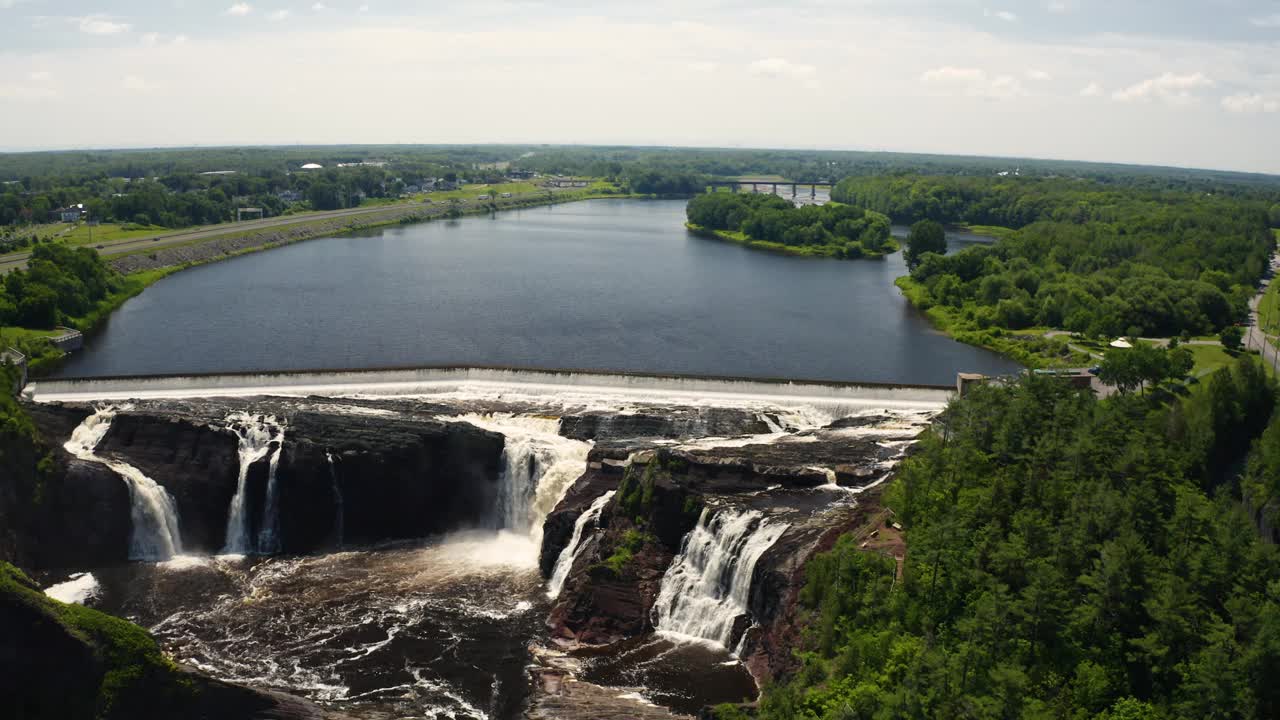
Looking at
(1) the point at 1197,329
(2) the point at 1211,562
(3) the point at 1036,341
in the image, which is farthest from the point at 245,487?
(1) the point at 1197,329

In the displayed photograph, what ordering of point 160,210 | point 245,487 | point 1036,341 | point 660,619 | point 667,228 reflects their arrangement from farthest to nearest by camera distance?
1. point 667,228
2. point 160,210
3. point 1036,341
4. point 245,487
5. point 660,619

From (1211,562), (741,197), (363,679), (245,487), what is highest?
(741,197)

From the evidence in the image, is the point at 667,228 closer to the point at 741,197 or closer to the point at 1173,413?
the point at 741,197

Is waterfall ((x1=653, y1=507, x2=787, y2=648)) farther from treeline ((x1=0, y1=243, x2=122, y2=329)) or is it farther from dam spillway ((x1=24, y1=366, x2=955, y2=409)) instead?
treeline ((x1=0, y1=243, x2=122, y2=329))

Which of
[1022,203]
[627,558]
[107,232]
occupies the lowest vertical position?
[627,558]

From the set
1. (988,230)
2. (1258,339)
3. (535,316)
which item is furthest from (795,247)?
(1258,339)

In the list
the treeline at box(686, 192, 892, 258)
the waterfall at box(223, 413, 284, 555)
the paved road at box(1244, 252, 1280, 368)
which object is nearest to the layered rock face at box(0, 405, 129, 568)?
the waterfall at box(223, 413, 284, 555)

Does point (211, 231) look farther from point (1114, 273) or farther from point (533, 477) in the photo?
point (1114, 273)
